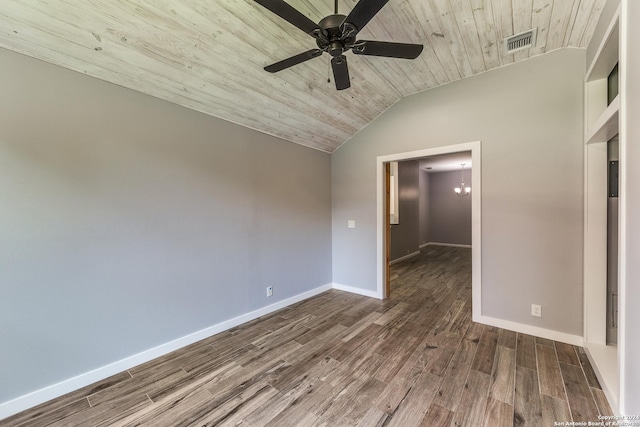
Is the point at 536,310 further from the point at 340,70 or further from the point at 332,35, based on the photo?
the point at 332,35

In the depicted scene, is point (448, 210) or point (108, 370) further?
point (448, 210)

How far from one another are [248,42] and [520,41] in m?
2.45

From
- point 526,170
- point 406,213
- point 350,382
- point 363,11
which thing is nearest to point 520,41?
point 526,170

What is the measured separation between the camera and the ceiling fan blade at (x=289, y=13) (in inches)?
50.5

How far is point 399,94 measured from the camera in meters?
3.36

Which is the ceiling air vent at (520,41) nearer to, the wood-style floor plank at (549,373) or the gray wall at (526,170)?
the gray wall at (526,170)

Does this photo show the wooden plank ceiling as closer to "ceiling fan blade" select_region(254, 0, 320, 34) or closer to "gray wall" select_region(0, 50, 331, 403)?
"gray wall" select_region(0, 50, 331, 403)

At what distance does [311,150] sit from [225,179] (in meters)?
1.57

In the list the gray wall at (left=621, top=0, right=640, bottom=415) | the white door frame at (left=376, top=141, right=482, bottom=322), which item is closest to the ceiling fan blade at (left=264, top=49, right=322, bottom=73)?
the gray wall at (left=621, top=0, right=640, bottom=415)

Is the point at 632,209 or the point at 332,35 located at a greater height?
the point at 332,35

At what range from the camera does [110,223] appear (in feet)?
6.78

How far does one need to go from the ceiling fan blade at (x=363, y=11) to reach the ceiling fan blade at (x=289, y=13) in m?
0.21

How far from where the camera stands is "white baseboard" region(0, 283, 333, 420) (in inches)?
66.5

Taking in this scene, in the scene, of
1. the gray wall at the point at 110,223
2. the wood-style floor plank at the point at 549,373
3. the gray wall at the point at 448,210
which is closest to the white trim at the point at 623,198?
the wood-style floor plank at the point at 549,373
